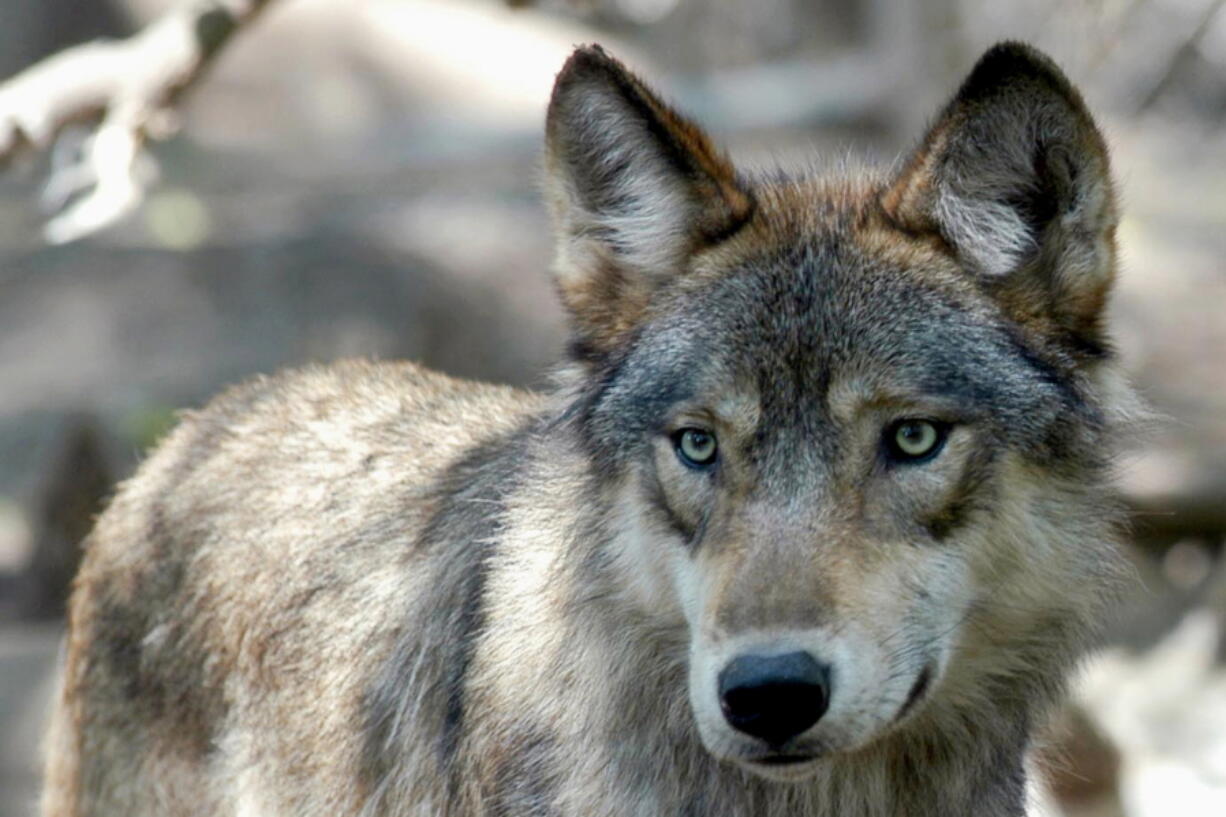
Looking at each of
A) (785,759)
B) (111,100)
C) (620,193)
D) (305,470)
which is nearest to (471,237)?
(111,100)

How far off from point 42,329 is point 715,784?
9.00m

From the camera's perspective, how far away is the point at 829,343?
405cm

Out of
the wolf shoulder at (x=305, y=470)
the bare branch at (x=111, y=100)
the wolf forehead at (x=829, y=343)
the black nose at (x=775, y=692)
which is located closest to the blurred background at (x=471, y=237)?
the bare branch at (x=111, y=100)

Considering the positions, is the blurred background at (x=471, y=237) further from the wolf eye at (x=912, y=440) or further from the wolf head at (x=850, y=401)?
the wolf eye at (x=912, y=440)

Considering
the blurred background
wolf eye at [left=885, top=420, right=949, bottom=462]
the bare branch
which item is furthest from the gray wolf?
the bare branch

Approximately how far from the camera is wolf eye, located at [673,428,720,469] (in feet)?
13.5

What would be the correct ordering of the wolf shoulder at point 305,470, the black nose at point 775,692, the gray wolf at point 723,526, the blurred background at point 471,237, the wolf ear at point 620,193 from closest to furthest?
the black nose at point 775,692, the gray wolf at point 723,526, the wolf ear at point 620,193, the wolf shoulder at point 305,470, the blurred background at point 471,237

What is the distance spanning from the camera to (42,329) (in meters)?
12.2

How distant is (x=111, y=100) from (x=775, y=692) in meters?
4.19

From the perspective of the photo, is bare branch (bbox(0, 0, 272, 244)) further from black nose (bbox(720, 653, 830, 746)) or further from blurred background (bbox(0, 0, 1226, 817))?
black nose (bbox(720, 653, 830, 746))

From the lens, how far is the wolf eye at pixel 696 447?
4.11 metres

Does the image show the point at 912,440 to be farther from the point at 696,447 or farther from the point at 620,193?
the point at 620,193

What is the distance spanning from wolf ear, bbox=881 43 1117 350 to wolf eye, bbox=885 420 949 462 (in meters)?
0.45

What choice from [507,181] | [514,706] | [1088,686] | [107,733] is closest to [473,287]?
[507,181]
